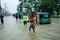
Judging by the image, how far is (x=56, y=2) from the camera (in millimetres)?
82188

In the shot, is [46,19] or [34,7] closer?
[46,19]

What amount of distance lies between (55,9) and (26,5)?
24.9 metres

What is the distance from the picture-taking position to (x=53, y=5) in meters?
80.5

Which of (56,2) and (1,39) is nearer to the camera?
(1,39)

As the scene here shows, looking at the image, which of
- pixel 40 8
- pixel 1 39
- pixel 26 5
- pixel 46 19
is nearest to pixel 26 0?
pixel 26 5

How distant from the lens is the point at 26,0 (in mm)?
105750

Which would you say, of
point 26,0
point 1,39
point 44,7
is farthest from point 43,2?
point 1,39

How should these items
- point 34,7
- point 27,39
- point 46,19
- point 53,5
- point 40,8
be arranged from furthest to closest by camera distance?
point 34,7 → point 40,8 → point 53,5 → point 46,19 → point 27,39

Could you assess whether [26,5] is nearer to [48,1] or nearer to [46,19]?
[48,1]

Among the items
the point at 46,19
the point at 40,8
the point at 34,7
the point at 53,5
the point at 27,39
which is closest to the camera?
the point at 27,39

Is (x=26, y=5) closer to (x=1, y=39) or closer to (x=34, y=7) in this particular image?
(x=34, y=7)

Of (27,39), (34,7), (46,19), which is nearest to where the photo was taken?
(27,39)

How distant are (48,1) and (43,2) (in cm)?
234

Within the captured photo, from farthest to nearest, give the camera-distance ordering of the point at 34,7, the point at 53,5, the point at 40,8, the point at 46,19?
the point at 34,7 < the point at 40,8 < the point at 53,5 < the point at 46,19
